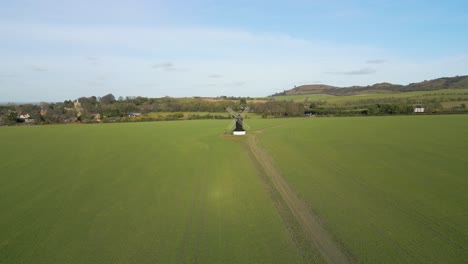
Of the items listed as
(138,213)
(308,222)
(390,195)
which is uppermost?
(138,213)

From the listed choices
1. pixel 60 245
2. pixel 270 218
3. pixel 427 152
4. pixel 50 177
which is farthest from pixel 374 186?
pixel 50 177

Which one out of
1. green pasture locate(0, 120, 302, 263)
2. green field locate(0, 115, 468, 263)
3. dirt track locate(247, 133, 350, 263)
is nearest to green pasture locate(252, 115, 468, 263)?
green field locate(0, 115, 468, 263)

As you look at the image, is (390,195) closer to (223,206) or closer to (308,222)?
(308,222)

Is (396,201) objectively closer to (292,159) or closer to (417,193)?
(417,193)

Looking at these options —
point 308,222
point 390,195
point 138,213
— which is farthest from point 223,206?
point 390,195

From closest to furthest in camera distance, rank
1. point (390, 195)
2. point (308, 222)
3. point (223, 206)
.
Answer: point (308, 222) → point (223, 206) → point (390, 195)

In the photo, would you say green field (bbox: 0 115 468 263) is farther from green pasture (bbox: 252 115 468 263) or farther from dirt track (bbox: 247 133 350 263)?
dirt track (bbox: 247 133 350 263)

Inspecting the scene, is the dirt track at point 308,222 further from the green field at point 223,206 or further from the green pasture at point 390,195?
the green pasture at point 390,195
